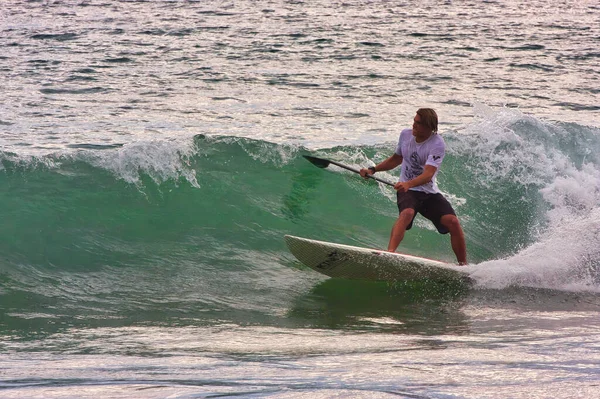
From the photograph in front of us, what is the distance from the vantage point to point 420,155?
7.31 meters

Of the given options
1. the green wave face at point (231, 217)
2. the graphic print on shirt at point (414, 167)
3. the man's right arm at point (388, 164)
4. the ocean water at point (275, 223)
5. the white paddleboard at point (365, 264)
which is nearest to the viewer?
the ocean water at point (275, 223)

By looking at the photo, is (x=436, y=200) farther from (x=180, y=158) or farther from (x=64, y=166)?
(x=64, y=166)

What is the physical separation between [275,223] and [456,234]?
2.34 m

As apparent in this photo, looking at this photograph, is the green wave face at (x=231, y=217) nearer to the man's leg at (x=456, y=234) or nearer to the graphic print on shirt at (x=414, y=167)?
the man's leg at (x=456, y=234)

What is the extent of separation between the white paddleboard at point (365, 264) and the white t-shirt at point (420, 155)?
663 mm

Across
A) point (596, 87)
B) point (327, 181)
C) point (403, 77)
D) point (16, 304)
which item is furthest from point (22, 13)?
point (16, 304)

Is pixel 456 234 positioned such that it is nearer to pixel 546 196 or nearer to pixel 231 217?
pixel 231 217

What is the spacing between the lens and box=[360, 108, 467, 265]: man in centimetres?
720

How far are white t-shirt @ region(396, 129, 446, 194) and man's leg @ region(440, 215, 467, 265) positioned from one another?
0.88 feet

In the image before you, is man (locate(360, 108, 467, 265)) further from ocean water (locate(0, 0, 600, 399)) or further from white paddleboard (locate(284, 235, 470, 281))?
ocean water (locate(0, 0, 600, 399))

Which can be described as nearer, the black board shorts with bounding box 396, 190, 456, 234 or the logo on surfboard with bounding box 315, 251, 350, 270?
the logo on surfboard with bounding box 315, 251, 350, 270

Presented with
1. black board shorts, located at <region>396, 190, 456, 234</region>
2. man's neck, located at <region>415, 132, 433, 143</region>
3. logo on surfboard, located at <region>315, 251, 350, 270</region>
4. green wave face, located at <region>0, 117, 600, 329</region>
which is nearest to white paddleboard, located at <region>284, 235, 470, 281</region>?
logo on surfboard, located at <region>315, 251, 350, 270</region>

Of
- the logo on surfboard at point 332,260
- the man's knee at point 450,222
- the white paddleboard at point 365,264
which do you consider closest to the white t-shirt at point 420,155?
the man's knee at point 450,222

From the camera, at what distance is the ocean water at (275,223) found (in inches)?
175
